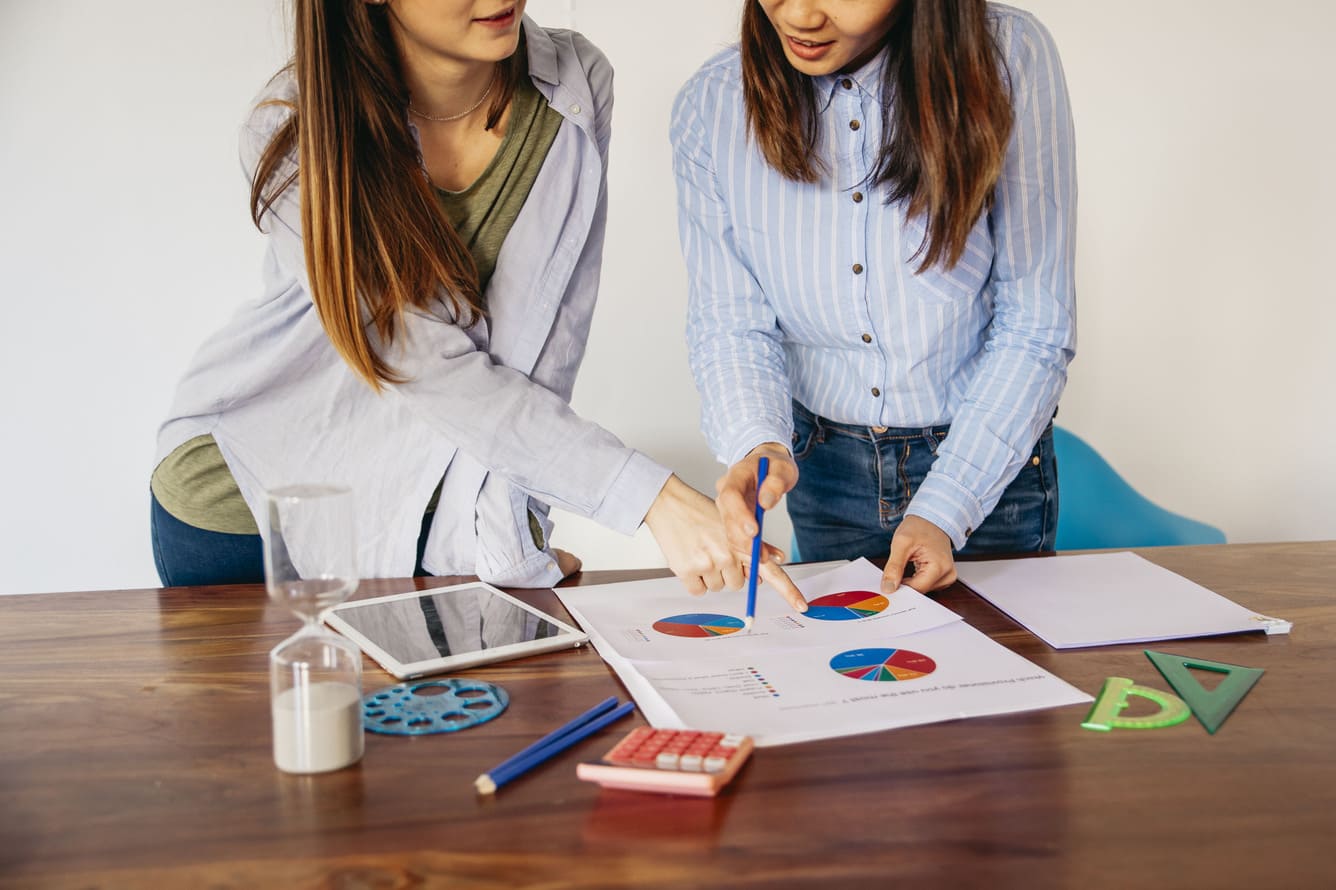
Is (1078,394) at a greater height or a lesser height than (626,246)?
lesser

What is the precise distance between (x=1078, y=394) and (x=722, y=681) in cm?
225

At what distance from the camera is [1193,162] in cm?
291

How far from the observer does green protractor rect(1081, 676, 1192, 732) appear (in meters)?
0.97

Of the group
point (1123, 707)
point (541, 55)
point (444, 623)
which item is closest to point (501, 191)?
point (541, 55)

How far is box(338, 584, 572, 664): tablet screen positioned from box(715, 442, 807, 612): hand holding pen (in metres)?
0.22

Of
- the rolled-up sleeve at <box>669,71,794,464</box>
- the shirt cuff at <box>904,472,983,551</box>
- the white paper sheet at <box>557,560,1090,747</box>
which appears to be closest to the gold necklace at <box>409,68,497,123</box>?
the rolled-up sleeve at <box>669,71,794,464</box>

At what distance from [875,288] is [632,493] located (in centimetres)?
46

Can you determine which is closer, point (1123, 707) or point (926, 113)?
point (1123, 707)

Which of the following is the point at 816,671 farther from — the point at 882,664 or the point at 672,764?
the point at 672,764

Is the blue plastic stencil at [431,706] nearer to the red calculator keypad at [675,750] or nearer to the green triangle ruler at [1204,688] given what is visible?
the red calculator keypad at [675,750]

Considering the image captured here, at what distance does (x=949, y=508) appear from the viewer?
141cm

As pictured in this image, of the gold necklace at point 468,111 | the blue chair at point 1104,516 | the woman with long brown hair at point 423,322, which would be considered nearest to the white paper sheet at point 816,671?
the woman with long brown hair at point 423,322

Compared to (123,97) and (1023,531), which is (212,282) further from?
(1023,531)

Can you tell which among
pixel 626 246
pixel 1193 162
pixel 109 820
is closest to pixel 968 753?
pixel 109 820
